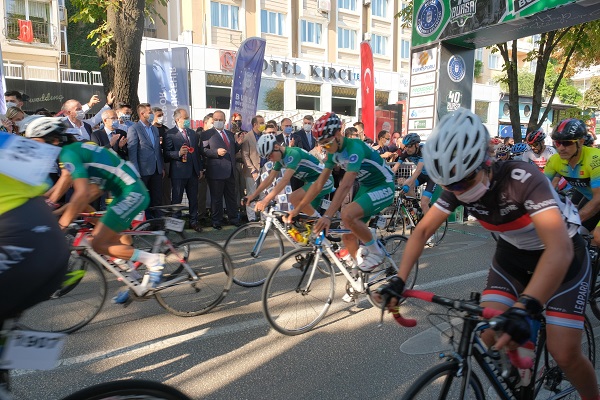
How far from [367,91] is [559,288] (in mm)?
12644

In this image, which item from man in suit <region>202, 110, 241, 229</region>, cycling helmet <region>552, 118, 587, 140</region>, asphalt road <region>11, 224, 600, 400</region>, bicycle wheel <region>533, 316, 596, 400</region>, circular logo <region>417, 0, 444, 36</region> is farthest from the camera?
circular logo <region>417, 0, 444, 36</region>

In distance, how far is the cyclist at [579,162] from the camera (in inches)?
169

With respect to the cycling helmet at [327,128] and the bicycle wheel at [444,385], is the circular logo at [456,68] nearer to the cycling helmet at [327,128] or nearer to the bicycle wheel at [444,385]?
the cycling helmet at [327,128]

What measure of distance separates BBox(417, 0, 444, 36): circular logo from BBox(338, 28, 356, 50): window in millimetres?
22778

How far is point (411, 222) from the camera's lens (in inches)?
337

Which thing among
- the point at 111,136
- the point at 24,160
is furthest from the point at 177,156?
the point at 24,160

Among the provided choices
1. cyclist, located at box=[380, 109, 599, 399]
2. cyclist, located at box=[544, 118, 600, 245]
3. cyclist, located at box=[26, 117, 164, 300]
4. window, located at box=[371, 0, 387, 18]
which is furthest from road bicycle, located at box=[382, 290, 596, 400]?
window, located at box=[371, 0, 387, 18]

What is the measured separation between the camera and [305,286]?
4.64 metres

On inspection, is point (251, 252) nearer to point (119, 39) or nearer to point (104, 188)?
point (104, 188)

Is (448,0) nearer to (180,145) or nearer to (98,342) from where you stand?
(180,145)

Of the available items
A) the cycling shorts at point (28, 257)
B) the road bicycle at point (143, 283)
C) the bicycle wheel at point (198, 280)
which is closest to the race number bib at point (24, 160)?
the cycling shorts at point (28, 257)

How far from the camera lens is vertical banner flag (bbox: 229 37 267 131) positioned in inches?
446

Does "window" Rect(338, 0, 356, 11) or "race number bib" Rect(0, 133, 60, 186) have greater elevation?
"window" Rect(338, 0, 356, 11)

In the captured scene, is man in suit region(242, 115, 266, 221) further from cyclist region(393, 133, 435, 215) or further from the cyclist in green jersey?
the cyclist in green jersey
